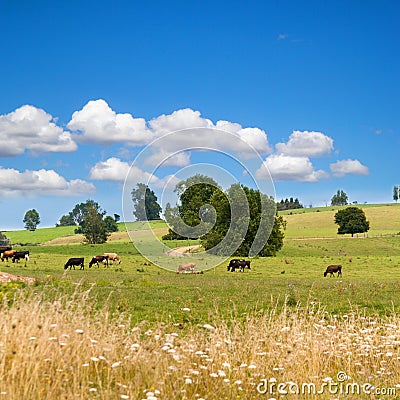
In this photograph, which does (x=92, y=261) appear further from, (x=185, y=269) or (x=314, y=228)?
(x=314, y=228)

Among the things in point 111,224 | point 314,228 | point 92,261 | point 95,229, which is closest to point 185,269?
point 92,261

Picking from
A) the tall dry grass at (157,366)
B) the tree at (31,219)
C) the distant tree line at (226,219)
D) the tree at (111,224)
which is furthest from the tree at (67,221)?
the tall dry grass at (157,366)

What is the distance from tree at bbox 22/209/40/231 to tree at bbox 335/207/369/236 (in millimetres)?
123807

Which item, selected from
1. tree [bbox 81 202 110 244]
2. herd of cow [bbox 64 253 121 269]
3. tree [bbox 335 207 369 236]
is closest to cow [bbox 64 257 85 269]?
herd of cow [bbox 64 253 121 269]

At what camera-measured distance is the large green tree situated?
3962 cm

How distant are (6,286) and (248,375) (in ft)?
28.2

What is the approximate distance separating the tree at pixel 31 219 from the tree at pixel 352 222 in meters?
124

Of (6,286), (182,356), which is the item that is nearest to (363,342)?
(182,356)

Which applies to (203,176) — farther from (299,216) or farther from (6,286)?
(299,216)

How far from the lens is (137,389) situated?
8.09 meters

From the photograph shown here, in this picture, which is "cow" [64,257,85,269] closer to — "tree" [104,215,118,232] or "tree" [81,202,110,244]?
"tree" [81,202,110,244]

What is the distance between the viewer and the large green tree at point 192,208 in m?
39.6

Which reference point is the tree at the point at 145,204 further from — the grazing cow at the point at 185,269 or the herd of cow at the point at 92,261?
the herd of cow at the point at 92,261

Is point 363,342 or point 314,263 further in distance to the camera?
point 314,263
